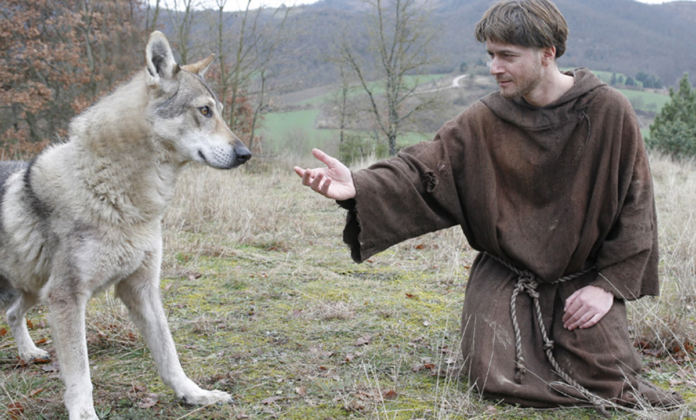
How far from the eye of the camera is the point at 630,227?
298 centimetres

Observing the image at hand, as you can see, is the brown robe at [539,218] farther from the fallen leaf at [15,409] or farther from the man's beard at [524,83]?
the fallen leaf at [15,409]

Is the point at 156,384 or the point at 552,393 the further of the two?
the point at 156,384

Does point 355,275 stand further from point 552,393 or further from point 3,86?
point 3,86

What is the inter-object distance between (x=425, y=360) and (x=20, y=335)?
262 cm

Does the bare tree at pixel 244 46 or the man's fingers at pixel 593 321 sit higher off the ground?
the bare tree at pixel 244 46

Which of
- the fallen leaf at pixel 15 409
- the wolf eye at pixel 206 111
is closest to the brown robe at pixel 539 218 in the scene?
the wolf eye at pixel 206 111

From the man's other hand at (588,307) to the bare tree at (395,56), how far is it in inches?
594

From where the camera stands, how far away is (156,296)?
3051mm

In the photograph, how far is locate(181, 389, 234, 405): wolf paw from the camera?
2.86 m

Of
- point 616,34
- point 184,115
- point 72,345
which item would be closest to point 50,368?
point 72,345

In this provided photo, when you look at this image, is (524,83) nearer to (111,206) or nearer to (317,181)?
(317,181)

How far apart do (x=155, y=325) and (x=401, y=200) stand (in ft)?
5.16

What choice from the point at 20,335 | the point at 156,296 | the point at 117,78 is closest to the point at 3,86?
the point at 117,78

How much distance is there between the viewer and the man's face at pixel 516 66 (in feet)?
9.95
